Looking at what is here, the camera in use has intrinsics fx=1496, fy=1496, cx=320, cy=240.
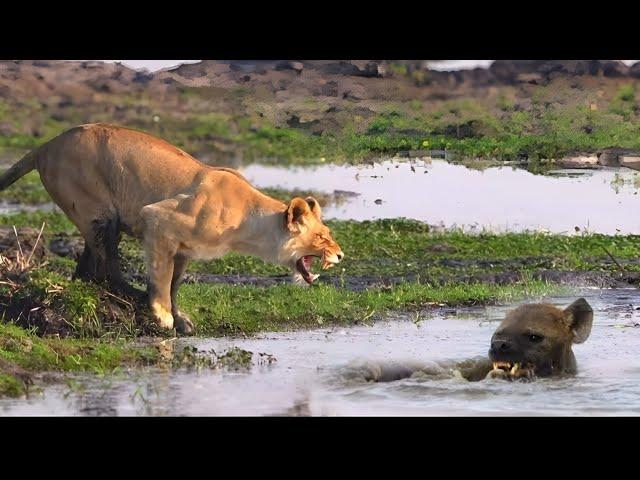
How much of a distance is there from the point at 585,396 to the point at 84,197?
4871 millimetres

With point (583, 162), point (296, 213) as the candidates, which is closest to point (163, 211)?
point (296, 213)

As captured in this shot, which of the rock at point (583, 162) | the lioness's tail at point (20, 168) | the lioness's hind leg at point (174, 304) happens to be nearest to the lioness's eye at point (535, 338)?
the lioness's hind leg at point (174, 304)

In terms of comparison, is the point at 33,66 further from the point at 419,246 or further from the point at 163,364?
the point at 163,364

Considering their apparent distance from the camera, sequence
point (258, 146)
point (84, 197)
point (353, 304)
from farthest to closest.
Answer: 1. point (258, 146)
2. point (353, 304)
3. point (84, 197)

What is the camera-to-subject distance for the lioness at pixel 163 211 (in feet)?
41.9

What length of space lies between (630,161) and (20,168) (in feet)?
29.1

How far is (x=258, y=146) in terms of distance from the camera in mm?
18844

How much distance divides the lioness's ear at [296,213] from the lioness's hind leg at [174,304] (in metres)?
1.06

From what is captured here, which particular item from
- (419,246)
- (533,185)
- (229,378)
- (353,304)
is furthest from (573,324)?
(533,185)

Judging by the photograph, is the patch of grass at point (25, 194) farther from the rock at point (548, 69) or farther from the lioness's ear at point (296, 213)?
the lioness's ear at point (296, 213)

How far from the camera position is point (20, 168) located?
44.9ft

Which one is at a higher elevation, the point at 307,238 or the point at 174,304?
the point at 307,238

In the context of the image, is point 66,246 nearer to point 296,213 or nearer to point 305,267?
point 305,267

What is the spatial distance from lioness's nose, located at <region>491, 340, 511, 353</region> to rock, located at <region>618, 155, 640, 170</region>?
28.5ft
